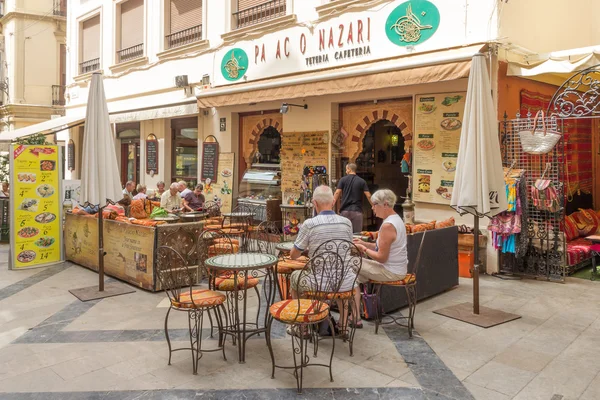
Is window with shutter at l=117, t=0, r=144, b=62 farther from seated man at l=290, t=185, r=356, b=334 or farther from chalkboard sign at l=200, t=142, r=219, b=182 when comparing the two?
seated man at l=290, t=185, r=356, b=334

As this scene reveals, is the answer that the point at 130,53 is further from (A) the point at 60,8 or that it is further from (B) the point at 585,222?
(B) the point at 585,222

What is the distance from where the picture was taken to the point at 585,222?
8.52 meters

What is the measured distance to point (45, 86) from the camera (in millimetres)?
21219

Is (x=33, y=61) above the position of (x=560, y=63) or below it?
above

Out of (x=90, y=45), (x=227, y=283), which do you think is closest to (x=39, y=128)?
(x=90, y=45)

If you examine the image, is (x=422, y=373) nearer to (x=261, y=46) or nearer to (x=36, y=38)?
(x=261, y=46)

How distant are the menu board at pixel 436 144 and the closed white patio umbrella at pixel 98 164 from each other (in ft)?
15.2

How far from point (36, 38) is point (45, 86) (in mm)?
2052

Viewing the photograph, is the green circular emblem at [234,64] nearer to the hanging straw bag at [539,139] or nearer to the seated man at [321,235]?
the hanging straw bag at [539,139]

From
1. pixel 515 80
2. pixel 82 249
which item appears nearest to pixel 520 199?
pixel 515 80

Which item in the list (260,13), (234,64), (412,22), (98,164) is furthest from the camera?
→ (234,64)

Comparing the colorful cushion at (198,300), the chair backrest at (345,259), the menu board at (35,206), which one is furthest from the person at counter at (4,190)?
the chair backrest at (345,259)

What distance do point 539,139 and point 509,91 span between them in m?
1.17

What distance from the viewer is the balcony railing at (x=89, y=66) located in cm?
1597
